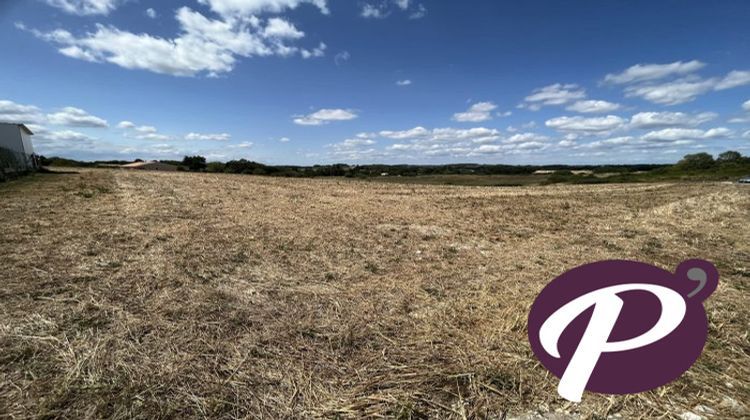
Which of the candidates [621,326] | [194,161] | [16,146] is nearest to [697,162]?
[621,326]

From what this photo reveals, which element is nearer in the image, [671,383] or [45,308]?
[671,383]

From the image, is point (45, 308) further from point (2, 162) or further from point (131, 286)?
point (2, 162)

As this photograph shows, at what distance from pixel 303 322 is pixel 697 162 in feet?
259

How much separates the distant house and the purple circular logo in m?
33.5

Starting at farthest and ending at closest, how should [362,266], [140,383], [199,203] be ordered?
[199,203] < [362,266] < [140,383]

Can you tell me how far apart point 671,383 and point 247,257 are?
570cm

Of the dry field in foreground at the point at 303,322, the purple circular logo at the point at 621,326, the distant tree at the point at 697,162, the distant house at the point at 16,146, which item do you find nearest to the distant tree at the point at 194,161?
the distant house at the point at 16,146

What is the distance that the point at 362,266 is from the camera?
5523 mm

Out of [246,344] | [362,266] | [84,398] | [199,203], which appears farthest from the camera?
[199,203]

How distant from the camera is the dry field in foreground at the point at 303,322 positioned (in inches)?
92.4

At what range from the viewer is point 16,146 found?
31109mm

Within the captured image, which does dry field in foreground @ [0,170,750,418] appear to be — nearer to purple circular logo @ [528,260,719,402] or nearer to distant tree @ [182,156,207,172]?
purple circular logo @ [528,260,719,402]

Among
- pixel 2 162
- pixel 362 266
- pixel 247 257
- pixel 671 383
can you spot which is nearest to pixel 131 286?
pixel 247 257

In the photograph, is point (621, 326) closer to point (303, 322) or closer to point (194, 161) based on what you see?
point (303, 322)
